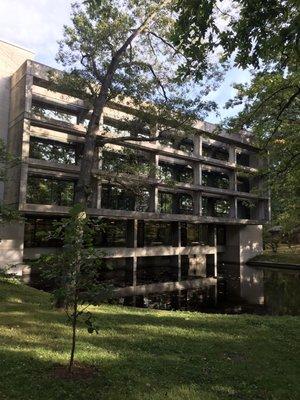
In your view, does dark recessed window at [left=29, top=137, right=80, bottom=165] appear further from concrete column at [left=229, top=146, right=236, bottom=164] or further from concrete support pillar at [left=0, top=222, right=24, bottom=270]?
concrete column at [left=229, top=146, right=236, bottom=164]

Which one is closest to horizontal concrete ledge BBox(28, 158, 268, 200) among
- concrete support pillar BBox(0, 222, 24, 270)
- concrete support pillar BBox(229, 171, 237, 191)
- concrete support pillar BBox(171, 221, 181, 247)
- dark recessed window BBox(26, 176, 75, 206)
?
dark recessed window BBox(26, 176, 75, 206)

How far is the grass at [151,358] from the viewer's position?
5.65m

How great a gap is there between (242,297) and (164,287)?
6.09 metres

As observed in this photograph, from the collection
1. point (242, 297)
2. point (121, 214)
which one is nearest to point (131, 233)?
point (121, 214)

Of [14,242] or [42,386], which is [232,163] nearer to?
[14,242]

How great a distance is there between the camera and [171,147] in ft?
114

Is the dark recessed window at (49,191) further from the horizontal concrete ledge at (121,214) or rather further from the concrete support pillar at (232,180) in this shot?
the concrete support pillar at (232,180)

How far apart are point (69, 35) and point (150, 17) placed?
10.8 feet

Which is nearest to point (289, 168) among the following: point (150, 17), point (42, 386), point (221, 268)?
point (150, 17)

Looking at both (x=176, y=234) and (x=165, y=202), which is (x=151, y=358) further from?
(x=165, y=202)

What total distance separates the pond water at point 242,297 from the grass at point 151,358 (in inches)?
376

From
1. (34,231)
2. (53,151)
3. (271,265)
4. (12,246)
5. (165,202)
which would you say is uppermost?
(53,151)

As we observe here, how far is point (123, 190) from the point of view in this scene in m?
32.2

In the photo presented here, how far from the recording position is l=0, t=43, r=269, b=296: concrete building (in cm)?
2508
